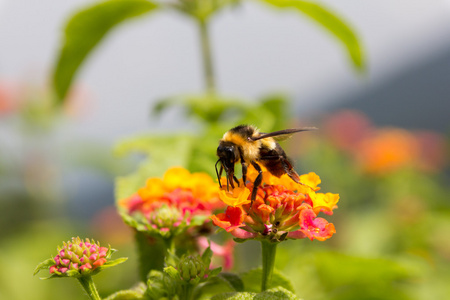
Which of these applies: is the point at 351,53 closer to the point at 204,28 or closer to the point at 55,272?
the point at 204,28

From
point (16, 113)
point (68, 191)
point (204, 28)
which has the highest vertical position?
point (204, 28)

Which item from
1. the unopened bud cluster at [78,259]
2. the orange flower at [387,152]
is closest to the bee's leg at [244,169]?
the unopened bud cluster at [78,259]

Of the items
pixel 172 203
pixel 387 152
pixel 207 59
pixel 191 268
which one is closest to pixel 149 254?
pixel 172 203

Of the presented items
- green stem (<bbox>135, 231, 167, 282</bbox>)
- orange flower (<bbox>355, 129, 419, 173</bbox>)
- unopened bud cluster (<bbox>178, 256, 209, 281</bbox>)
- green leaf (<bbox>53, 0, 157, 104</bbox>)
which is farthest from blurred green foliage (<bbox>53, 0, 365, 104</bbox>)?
orange flower (<bbox>355, 129, 419, 173</bbox>)

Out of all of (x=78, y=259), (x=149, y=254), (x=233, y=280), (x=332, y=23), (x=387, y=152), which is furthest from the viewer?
(x=387, y=152)

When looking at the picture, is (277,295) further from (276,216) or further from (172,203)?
(172,203)

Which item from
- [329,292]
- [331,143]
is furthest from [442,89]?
[329,292]
